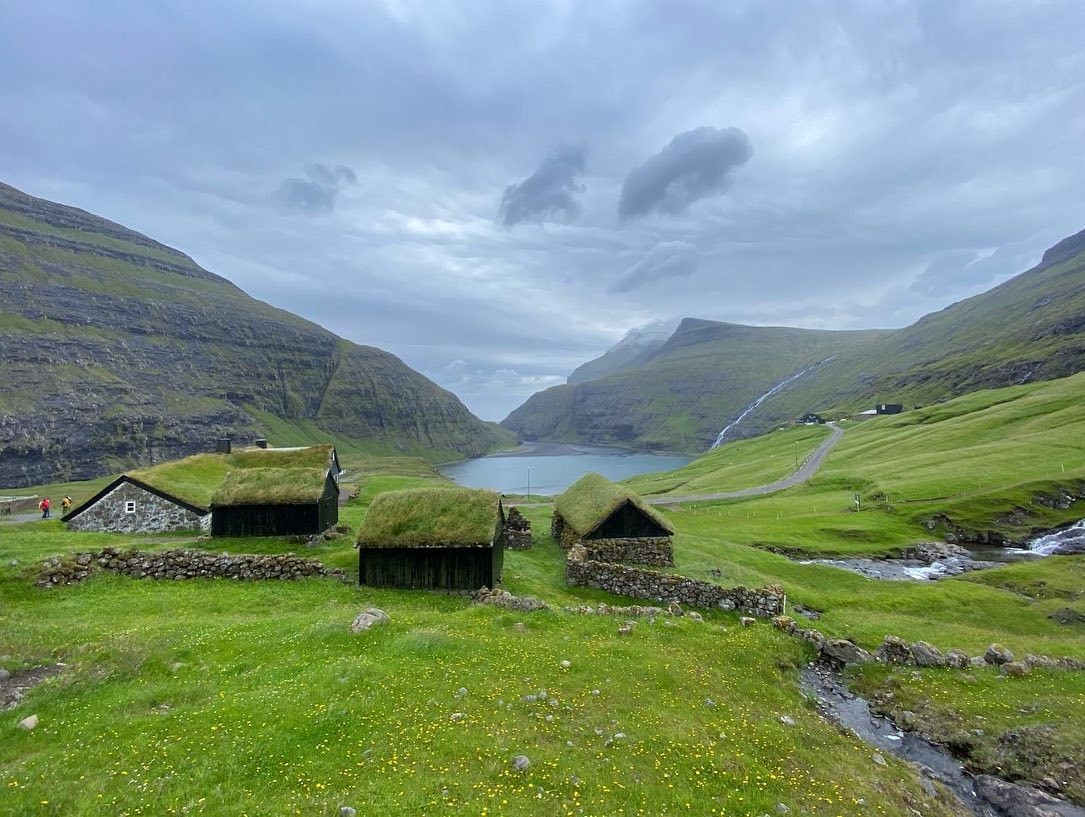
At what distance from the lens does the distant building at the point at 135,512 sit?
4422cm

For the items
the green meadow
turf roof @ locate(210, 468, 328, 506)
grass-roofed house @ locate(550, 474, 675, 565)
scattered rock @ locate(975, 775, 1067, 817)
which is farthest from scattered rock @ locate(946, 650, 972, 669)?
turf roof @ locate(210, 468, 328, 506)

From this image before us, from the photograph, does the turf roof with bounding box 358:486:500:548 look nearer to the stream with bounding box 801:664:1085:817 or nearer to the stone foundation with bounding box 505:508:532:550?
the stone foundation with bounding box 505:508:532:550

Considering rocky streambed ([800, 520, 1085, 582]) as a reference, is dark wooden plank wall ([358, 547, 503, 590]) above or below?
above

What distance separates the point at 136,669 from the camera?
18.2 m

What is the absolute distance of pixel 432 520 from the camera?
107 ft

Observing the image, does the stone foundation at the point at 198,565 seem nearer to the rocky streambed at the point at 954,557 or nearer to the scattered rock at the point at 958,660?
the scattered rock at the point at 958,660

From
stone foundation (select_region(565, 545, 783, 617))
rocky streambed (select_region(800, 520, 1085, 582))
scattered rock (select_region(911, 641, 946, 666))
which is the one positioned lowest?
rocky streambed (select_region(800, 520, 1085, 582))

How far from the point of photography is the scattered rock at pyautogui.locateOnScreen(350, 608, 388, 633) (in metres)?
21.9

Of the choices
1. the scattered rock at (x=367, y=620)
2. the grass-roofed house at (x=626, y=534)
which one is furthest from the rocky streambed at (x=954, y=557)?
the scattered rock at (x=367, y=620)

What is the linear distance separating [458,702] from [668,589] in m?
18.9

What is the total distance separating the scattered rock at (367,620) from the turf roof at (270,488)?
782 inches

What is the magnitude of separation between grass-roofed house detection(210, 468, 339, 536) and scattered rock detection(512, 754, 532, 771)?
31562mm

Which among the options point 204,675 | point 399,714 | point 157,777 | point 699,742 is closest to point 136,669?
point 204,675

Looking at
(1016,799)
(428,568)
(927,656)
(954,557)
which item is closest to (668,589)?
(927,656)
